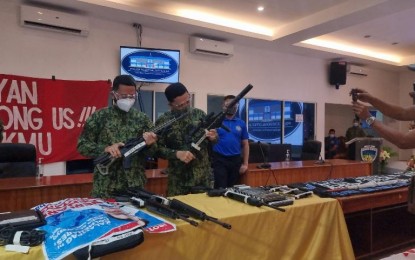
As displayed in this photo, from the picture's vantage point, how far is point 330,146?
8438mm

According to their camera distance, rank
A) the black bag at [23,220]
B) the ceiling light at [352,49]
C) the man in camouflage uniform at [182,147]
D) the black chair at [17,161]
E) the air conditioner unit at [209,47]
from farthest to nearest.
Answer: the ceiling light at [352,49]
the air conditioner unit at [209,47]
the black chair at [17,161]
the man in camouflage uniform at [182,147]
the black bag at [23,220]

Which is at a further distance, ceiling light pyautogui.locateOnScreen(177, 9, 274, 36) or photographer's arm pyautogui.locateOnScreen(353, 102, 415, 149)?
ceiling light pyautogui.locateOnScreen(177, 9, 274, 36)

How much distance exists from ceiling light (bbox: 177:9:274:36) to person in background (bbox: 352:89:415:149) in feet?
12.7

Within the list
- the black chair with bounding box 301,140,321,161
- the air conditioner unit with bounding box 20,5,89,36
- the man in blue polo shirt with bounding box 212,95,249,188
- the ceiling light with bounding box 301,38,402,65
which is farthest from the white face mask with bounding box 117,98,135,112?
the ceiling light with bounding box 301,38,402,65

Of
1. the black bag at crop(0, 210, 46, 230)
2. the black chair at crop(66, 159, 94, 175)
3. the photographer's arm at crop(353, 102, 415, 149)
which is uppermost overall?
the photographer's arm at crop(353, 102, 415, 149)

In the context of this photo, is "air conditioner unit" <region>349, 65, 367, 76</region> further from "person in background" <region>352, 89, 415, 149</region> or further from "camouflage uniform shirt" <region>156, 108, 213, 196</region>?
"camouflage uniform shirt" <region>156, 108, 213, 196</region>

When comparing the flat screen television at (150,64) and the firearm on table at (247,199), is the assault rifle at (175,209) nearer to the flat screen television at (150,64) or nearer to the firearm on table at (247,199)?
the firearm on table at (247,199)

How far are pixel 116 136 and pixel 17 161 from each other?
1.83m

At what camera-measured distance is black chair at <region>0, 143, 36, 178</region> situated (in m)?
3.24

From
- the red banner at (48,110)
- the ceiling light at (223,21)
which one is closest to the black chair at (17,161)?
the red banner at (48,110)

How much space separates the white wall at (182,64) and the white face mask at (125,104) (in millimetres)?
3180

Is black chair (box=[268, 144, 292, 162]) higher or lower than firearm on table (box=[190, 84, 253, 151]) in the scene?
lower

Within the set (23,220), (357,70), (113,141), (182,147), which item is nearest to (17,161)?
(113,141)

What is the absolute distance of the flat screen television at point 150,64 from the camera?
518 cm
